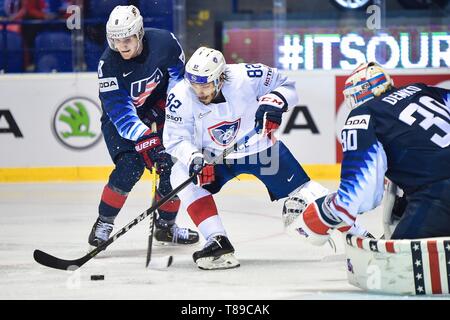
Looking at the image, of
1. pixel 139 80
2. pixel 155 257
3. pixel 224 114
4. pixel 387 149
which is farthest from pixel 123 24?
pixel 387 149

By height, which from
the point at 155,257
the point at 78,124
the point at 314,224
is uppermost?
the point at 314,224

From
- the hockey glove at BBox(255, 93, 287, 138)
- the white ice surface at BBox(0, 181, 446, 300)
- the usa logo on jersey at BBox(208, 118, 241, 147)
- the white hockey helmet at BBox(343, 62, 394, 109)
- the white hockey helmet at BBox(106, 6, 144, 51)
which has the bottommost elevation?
the white ice surface at BBox(0, 181, 446, 300)

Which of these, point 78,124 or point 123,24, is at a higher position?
point 123,24

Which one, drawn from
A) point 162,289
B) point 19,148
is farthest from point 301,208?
point 19,148

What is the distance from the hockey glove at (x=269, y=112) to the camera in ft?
16.9

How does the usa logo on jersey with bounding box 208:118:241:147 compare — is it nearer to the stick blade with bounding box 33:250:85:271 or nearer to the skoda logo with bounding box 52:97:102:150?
the stick blade with bounding box 33:250:85:271

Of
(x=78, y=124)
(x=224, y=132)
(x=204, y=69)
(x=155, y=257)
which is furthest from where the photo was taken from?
(x=78, y=124)

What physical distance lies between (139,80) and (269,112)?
91 centimetres

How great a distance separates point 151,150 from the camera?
5.64 meters

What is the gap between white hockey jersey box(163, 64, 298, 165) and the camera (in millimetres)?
5203

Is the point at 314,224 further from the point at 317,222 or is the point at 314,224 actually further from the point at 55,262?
the point at 55,262

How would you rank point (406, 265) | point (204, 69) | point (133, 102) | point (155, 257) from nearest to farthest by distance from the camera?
point (406, 265), point (204, 69), point (155, 257), point (133, 102)

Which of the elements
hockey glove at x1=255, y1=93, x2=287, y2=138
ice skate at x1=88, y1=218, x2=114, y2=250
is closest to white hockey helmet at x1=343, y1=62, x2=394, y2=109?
hockey glove at x1=255, y1=93, x2=287, y2=138

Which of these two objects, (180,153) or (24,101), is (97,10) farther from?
(180,153)
